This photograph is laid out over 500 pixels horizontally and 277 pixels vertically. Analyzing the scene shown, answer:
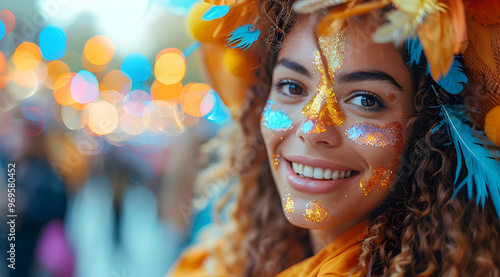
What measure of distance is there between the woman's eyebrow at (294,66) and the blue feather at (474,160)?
0.90 feet

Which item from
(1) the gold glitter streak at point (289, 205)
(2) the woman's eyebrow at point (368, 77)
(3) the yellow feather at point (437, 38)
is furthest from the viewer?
(1) the gold glitter streak at point (289, 205)

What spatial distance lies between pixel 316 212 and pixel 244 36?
16.2 inches

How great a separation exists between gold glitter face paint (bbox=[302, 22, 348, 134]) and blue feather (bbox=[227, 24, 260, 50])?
5.9 inches

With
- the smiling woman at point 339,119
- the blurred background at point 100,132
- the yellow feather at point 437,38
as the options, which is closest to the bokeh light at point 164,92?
the blurred background at point 100,132

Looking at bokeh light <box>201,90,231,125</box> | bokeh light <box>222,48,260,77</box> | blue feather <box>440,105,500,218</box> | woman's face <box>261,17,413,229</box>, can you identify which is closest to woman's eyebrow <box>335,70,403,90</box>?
woman's face <box>261,17,413,229</box>

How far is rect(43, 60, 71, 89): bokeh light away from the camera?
1.16 m

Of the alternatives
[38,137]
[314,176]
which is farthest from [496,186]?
[38,137]

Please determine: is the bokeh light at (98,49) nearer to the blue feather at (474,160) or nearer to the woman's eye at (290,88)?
the woman's eye at (290,88)

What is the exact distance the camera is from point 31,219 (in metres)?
1.20

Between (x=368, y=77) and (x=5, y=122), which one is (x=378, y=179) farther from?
(x=5, y=122)

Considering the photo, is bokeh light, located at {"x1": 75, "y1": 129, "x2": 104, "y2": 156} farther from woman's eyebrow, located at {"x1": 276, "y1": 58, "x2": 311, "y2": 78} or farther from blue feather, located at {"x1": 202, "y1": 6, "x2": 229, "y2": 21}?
woman's eyebrow, located at {"x1": 276, "y1": 58, "x2": 311, "y2": 78}

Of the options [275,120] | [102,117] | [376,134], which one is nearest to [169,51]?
[102,117]

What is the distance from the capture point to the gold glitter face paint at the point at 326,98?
32.0 inches

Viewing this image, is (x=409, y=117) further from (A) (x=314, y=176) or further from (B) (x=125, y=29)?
(B) (x=125, y=29)
